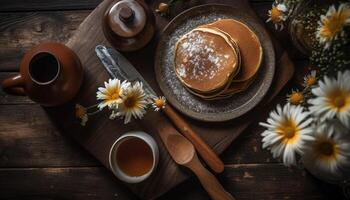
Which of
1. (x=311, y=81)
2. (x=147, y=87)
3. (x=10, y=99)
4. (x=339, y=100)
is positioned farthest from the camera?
(x=10, y=99)

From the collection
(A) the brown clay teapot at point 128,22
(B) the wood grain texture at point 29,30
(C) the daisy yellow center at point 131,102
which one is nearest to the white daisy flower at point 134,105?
(C) the daisy yellow center at point 131,102

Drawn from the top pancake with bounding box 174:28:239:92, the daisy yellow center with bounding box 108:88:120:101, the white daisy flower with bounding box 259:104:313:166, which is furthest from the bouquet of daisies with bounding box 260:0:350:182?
the daisy yellow center with bounding box 108:88:120:101

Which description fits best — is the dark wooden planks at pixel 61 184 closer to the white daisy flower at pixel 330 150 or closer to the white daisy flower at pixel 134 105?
the white daisy flower at pixel 134 105

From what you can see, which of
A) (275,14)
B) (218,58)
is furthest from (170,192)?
(275,14)

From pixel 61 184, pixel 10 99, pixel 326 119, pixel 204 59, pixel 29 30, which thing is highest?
pixel 326 119

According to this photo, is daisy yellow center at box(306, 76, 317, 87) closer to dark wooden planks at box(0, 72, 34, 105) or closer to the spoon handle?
the spoon handle

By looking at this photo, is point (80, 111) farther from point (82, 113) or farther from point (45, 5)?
point (45, 5)

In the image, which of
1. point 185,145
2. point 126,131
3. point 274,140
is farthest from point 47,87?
point 274,140

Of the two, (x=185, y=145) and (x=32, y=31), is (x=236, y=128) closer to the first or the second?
(x=185, y=145)
